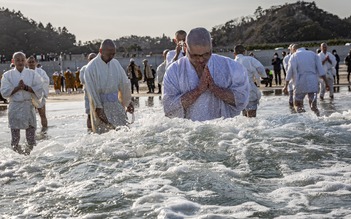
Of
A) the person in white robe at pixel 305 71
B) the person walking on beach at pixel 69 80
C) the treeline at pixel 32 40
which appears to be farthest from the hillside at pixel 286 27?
the person in white robe at pixel 305 71

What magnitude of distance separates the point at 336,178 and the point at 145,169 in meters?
1.73

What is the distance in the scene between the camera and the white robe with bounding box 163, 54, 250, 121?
530 cm

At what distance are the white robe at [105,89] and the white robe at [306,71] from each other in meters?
5.52

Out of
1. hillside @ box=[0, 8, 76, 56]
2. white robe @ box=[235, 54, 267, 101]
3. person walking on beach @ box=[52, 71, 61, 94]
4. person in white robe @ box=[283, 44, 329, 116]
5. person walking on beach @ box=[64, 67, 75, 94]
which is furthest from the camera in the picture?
hillside @ box=[0, 8, 76, 56]

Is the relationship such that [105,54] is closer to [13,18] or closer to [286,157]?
[286,157]

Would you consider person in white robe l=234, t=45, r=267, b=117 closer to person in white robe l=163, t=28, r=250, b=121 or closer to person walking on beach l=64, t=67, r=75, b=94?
person in white robe l=163, t=28, r=250, b=121

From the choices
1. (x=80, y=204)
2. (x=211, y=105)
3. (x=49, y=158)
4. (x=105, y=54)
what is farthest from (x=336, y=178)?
(x=105, y=54)

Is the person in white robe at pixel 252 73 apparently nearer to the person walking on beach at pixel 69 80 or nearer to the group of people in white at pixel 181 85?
the group of people in white at pixel 181 85

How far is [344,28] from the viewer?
515 ft

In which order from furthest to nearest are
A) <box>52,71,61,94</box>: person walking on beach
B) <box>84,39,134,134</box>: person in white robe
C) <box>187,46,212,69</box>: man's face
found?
<box>52,71,61,94</box>: person walking on beach
<box>84,39,134,134</box>: person in white robe
<box>187,46,212,69</box>: man's face

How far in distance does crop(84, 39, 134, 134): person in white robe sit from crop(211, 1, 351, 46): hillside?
13703cm

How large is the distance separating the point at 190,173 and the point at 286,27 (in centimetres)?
14980

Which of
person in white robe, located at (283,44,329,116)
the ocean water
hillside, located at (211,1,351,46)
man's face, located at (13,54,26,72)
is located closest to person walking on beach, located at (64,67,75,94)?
person in white robe, located at (283,44,329,116)

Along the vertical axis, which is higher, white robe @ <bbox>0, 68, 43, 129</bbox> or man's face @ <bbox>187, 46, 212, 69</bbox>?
man's face @ <bbox>187, 46, 212, 69</bbox>
